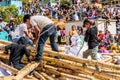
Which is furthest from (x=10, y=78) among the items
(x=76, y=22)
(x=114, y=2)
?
(x=114, y=2)

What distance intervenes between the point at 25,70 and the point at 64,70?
0.99 metres

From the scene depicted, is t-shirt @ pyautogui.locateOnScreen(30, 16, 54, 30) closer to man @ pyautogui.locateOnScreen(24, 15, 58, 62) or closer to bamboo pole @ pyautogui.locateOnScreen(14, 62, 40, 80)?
man @ pyautogui.locateOnScreen(24, 15, 58, 62)

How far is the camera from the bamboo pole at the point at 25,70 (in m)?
8.94

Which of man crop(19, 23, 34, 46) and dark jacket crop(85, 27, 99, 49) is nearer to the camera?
dark jacket crop(85, 27, 99, 49)

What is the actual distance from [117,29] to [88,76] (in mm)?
14699

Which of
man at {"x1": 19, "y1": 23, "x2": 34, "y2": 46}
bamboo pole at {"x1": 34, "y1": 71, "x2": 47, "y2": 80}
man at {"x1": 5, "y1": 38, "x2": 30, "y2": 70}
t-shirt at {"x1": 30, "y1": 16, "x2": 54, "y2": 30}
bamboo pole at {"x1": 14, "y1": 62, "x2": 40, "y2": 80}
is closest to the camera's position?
bamboo pole at {"x1": 14, "y1": 62, "x2": 40, "y2": 80}

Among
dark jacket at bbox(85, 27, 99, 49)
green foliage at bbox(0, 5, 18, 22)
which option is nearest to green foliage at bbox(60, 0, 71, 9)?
green foliage at bbox(0, 5, 18, 22)

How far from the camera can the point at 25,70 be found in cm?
939

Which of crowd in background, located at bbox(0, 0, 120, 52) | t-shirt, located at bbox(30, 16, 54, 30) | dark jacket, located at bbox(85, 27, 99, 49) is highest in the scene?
t-shirt, located at bbox(30, 16, 54, 30)

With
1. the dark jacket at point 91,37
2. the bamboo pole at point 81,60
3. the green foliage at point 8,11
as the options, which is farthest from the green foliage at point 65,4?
the bamboo pole at point 81,60

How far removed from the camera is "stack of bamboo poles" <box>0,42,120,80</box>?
920 centimetres

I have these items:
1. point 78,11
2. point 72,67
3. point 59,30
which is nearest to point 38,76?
point 72,67

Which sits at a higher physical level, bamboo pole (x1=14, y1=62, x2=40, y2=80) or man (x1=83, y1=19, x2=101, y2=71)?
man (x1=83, y1=19, x2=101, y2=71)

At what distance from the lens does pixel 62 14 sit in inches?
1188
